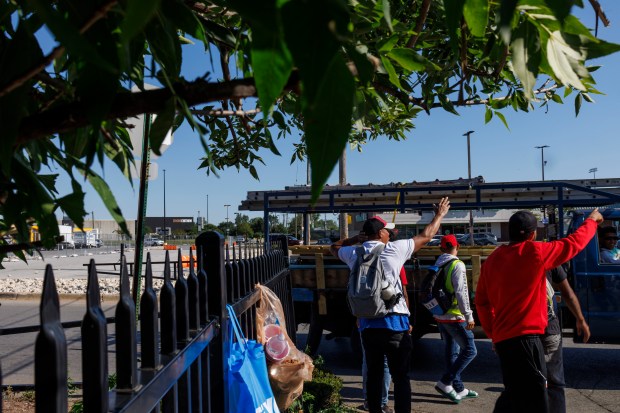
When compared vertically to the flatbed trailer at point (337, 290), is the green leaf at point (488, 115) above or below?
above

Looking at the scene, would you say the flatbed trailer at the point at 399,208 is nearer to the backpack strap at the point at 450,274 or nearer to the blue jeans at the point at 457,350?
the blue jeans at the point at 457,350

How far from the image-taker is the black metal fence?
→ 40.8 inches

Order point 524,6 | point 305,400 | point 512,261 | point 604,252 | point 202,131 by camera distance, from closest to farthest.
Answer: point 202,131 → point 524,6 → point 512,261 → point 305,400 → point 604,252

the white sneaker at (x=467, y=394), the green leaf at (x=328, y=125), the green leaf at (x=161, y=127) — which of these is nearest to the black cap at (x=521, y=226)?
the white sneaker at (x=467, y=394)

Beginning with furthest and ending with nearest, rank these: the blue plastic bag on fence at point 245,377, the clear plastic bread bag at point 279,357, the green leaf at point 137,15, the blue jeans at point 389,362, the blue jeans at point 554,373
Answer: the blue jeans at point 389,362
the blue jeans at point 554,373
the clear plastic bread bag at point 279,357
the blue plastic bag on fence at point 245,377
the green leaf at point 137,15

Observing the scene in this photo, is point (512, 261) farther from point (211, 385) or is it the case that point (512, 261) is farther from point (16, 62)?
point (16, 62)

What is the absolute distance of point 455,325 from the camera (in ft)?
19.4

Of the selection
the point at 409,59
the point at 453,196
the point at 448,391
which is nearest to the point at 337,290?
the point at 448,391

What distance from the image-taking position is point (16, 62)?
0.83m

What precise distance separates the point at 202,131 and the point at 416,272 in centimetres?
630

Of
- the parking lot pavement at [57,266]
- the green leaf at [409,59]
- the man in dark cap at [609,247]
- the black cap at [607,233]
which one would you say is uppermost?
the green leaf at [409,59]

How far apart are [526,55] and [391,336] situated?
12.7 feet

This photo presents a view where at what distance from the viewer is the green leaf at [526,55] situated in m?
0.94

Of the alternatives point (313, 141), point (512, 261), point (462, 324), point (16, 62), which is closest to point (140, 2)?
point (313, 141)
